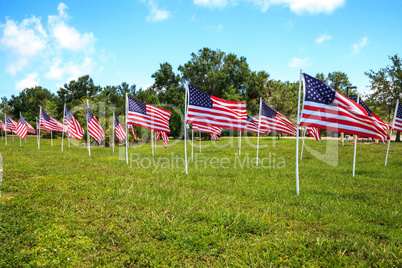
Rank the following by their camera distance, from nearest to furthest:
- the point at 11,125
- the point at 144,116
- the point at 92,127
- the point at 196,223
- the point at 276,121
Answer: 1. the point at 196,223
2. the point at 276,121
3. the point at 144,116
4. the point at 92,127
5. the point at 11,125

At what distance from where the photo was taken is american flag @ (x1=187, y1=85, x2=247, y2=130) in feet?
32.4

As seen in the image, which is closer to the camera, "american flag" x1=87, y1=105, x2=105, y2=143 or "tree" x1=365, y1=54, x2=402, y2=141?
"american flag" x1=87, y1=105, x2=105, y2=143

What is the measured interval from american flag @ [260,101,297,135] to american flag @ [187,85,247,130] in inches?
86.5

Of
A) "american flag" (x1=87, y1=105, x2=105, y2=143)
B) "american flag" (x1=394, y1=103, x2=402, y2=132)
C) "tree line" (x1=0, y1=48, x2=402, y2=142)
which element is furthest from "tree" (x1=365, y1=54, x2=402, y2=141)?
"american flag" (x1=87, y1=105, x2=105, y2=143)

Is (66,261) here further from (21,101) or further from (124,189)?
(21,101)

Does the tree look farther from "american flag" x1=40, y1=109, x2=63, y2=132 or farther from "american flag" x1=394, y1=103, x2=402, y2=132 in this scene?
"american flag" x1=40, y1=109, x2=63, y2=132

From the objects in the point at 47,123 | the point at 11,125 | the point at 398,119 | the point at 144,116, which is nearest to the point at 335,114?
the point at 144,116

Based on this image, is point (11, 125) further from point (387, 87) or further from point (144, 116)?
point (387, 87)

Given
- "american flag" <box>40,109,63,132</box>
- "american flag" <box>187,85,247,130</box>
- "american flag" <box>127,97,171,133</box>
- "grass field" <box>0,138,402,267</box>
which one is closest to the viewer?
"grass field" <box>0,138,402,267</box>

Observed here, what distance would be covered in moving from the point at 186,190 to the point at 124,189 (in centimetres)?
194

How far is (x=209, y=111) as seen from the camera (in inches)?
400

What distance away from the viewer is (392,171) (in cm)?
1152

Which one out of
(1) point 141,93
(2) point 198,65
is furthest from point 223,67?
(1) point 141,93

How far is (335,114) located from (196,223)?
4862 mm
